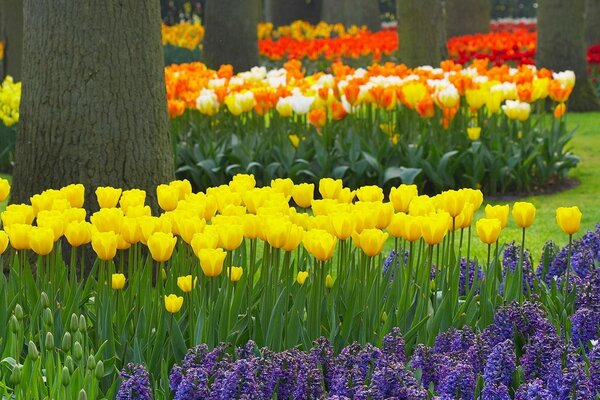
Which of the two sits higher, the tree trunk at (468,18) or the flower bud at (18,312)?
the tree trunk at (468,18)

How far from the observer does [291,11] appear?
2703 centimetres

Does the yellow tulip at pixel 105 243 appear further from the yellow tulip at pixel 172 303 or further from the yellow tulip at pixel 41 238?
the yellow tulip at pixel 172 303

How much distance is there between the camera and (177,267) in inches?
166

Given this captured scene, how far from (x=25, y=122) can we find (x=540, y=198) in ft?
15.8

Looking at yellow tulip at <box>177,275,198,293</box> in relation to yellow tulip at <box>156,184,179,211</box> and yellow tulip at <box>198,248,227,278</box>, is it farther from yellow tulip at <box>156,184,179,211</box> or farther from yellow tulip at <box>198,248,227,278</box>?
yellow tulip at <box>156,184,179,211</box>

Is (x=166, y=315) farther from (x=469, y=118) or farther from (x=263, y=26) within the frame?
(x=263, y=26)

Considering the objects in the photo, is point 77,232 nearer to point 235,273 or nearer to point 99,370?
point 235,273

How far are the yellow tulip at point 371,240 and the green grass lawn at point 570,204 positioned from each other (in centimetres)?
323

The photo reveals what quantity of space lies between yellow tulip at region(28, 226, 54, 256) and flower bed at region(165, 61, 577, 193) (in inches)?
208

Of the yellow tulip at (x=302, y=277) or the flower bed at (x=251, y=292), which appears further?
the yellow tulip at (x=302, y=277)

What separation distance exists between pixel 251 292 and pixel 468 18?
18.3 meters

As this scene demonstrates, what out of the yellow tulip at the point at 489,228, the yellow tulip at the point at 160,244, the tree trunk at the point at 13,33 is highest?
the tree trunk at the point at 13,33

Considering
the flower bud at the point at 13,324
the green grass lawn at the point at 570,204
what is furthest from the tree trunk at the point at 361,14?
the flower bud at the point at 13,324

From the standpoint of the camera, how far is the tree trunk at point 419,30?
40.7 feet
